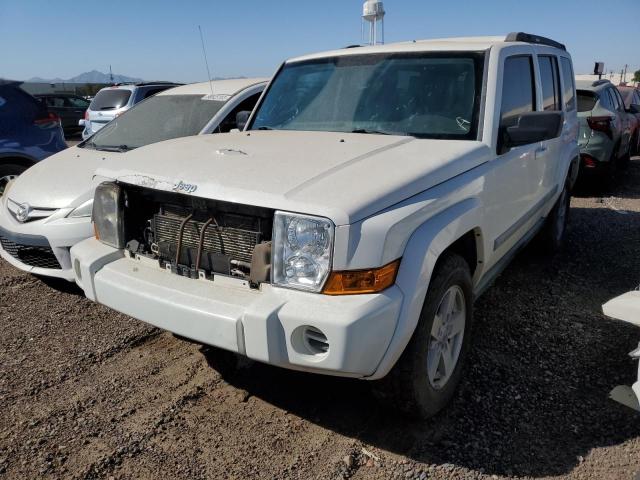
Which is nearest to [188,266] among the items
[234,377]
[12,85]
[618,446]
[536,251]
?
[234,377]

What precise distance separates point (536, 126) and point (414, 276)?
1315 mm

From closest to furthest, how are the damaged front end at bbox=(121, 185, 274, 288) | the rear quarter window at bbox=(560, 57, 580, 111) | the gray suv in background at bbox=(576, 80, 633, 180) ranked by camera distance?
the damaged front end at bbox=(121, 185, 274, 288) → the rear quarter window at bbox=(560, 57, 580, 111) → the gray suv in background at bbox=(576, 80, 633, 180)

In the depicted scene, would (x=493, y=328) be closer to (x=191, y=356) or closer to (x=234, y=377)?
(x=234, y=377)

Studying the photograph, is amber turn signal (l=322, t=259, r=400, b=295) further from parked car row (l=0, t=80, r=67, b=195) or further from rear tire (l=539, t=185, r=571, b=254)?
parked car row (l=0, t=80, r=67, b=195)

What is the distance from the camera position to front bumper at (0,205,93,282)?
405 centimetres

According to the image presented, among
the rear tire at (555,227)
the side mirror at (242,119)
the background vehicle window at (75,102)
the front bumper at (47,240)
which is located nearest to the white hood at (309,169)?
the side mirror at (242,119)

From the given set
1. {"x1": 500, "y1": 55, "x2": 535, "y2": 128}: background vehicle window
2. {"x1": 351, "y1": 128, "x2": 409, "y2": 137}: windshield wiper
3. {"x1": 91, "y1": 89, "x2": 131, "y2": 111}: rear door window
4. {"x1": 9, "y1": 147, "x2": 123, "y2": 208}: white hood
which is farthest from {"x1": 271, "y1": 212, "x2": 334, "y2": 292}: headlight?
{"x1": 91, "y1": 89, "x2": 131, "y2": 111}: rear door window

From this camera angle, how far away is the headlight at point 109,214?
2850 millimetres

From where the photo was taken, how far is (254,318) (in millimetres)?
2113

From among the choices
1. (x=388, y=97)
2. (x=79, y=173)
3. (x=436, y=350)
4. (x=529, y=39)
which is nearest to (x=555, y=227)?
(x=529, y=39)

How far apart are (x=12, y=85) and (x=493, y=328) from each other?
624 centimetres

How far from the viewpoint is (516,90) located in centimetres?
355

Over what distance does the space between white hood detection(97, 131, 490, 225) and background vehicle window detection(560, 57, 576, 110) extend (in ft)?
8.38

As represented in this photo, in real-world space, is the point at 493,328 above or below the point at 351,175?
below
